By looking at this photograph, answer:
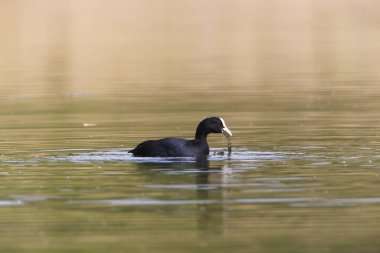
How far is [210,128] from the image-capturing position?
24.5m

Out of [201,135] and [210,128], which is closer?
[201,135]

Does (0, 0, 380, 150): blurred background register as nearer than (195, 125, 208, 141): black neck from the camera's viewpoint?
No

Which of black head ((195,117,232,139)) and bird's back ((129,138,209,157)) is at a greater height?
black head ((195,117,232,139))

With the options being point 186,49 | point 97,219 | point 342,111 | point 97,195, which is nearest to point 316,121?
point 342,111

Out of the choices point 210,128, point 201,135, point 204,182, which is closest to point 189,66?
point 210,128

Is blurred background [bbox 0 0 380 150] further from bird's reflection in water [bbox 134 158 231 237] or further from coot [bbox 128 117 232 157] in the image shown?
bird's reflection in water [bbox 134 158 231 237]

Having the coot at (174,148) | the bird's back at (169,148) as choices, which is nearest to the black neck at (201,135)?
the coot at (174,148)

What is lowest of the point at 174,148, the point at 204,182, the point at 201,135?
the point at 204,182

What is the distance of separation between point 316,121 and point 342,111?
2310 millimetres

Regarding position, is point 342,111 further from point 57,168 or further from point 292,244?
point 292,244

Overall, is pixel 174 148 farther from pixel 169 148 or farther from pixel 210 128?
pixel 210 128

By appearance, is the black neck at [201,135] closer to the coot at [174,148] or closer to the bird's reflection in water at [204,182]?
the coot at [174,148]

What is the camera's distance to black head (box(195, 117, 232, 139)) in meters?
24.3

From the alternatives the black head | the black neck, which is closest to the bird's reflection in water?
the black neck
